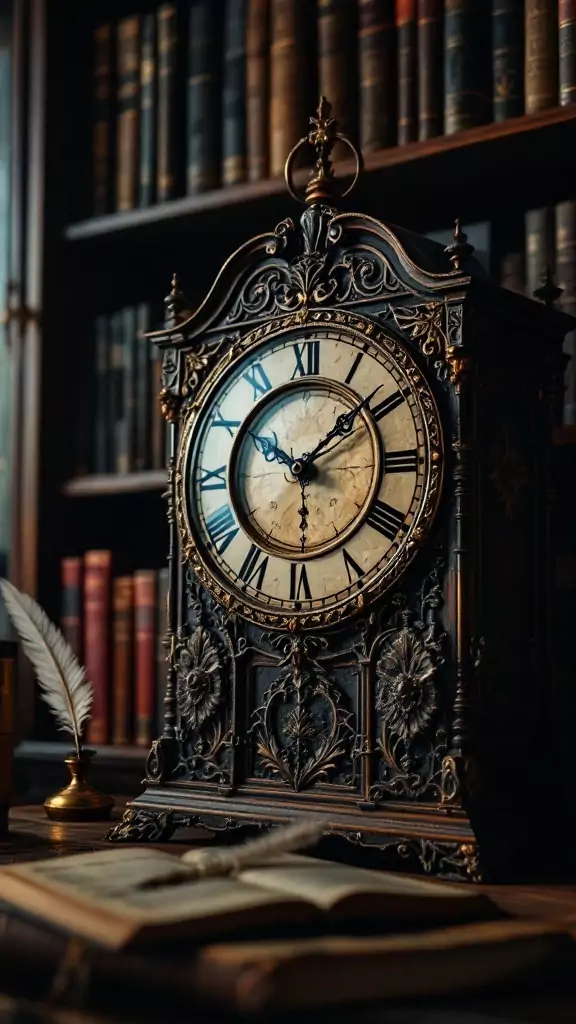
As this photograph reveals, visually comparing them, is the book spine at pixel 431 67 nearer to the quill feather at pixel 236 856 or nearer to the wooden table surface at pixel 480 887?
the wooden table surface at pixel 480 887

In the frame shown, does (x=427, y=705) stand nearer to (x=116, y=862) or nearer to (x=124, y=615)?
(x=116, y=862)

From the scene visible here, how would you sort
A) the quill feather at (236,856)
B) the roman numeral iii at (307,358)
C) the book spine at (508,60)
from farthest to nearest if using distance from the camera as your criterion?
1. the book spine at (508,60)
2. the roman numeral iii at (307,358)
3. the quill feather at (236,856)

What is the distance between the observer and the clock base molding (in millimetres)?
1692

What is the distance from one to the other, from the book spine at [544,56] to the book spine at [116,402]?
1.05 m

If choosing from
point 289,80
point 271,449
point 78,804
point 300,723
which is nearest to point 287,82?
point 289,80

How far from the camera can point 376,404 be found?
74.0 inches

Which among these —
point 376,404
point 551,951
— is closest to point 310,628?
point 376,404

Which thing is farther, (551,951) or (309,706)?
(309,706)

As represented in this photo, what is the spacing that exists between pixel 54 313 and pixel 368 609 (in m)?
1.35

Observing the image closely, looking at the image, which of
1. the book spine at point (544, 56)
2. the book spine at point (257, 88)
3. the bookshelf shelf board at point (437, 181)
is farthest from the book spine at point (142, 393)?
the book spine at point (544, 56)

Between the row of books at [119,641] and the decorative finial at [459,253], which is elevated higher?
the decorative finial at [459,253]

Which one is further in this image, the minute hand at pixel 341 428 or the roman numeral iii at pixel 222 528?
the roman numeral iii at pixel 222 528

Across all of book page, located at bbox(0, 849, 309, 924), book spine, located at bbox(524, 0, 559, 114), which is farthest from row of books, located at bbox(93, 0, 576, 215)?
book page, located at bbox(0, 849, 309, 924)

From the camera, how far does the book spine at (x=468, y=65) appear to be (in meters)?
2.32
